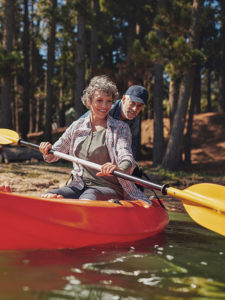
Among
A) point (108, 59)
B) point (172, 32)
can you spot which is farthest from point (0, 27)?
point (172, 32)

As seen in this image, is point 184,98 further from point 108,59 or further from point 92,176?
point 108,59

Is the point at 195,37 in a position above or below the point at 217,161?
above

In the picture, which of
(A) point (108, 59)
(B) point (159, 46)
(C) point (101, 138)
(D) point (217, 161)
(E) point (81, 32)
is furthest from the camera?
(A) point (108, 59)

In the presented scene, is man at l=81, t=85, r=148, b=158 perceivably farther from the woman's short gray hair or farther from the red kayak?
the red kayak

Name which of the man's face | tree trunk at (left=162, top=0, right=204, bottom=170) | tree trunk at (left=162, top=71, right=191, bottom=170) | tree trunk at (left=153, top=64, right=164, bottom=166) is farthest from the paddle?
tree trunk at (left=153, top=64, right=164, bottom=166)

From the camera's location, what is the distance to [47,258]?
3029mm

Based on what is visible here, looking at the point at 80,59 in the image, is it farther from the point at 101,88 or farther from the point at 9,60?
the point at 101,88

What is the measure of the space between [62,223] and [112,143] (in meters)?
0.98

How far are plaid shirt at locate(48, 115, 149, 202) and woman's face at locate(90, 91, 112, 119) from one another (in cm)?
10

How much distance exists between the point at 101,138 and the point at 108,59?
68.7 ft

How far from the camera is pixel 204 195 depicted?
11.9 ft

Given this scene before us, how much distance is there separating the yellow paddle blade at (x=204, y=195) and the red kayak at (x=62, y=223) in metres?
0.53

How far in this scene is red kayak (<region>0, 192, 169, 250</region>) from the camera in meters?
3.09

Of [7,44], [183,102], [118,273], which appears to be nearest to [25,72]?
[7,44]
